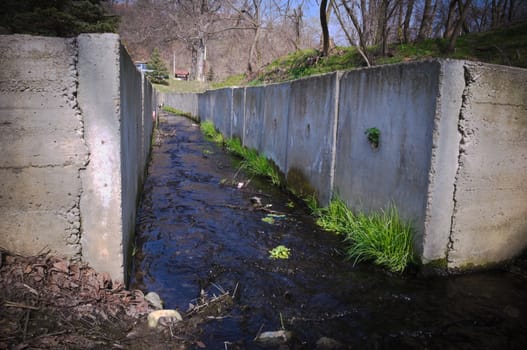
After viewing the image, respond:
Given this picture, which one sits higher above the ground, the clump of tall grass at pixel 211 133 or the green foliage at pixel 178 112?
the green foliage at pixel 178 112

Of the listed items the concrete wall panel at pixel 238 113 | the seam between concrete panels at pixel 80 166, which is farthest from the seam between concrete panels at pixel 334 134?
the concrete wall panel at pixel 238 113

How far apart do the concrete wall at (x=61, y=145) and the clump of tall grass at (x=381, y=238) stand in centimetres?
231

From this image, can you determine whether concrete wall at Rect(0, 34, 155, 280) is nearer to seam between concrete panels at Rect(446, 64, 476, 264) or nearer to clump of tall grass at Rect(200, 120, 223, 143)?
seam between concrete panels at Rect(446, 64, 476, 264)

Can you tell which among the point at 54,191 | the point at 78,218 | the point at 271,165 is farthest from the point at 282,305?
the point at 271,165

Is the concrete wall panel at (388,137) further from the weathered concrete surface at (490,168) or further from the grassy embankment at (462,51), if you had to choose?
the grassy embankment at (462,51)

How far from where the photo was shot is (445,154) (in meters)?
3.21

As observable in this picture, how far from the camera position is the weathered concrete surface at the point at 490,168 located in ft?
10.7

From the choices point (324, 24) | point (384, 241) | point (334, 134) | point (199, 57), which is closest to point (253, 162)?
point (334, 134)

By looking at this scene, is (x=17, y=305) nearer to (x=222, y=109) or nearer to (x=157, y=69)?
(x=222, y=109)

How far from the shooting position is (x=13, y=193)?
8.46ft

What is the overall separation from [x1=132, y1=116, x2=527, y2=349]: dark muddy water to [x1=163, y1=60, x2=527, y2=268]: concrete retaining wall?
0.40 metres

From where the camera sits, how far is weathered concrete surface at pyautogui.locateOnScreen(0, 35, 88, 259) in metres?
2.50

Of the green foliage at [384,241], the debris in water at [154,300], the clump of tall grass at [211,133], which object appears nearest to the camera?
the debris in water at [154,300]

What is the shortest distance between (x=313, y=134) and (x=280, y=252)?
6.52 ft
